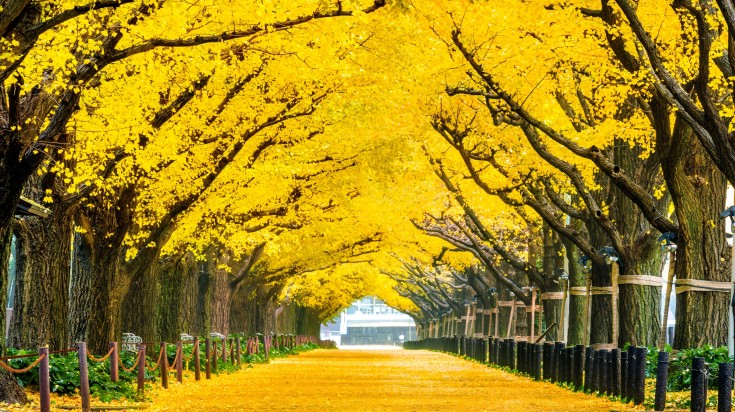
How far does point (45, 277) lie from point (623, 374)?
34.4ft

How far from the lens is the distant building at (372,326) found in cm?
17938

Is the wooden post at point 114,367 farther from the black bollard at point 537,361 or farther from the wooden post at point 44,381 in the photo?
the black bollard at point 537,361

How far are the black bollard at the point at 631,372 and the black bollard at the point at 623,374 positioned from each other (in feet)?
1.03

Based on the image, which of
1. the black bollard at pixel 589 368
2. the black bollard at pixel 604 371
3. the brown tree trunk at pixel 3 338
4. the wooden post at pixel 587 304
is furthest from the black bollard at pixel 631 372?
the brown tree trunk at pixel 3 338

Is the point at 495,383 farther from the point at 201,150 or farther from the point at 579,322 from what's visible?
the point at 201,150

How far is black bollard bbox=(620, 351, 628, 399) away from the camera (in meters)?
18.8

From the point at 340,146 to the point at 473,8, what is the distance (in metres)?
11.0

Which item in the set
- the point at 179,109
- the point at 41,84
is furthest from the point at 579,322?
the point at 41,84

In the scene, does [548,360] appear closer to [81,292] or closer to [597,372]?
[597,372]

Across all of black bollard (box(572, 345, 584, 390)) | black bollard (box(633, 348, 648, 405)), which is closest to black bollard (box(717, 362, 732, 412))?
black bollard (box(633, 348, 648, 405))

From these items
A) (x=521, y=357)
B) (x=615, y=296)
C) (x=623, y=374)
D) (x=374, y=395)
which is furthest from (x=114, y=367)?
(x=521, y=357)

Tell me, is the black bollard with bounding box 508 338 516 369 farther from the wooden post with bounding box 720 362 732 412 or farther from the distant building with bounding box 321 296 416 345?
the distant building with bounding box 321 296 416 345

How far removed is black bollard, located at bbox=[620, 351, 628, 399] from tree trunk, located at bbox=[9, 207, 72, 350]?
9.96 m

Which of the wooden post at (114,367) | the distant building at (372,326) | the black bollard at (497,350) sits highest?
the wooden post at (114,367)
